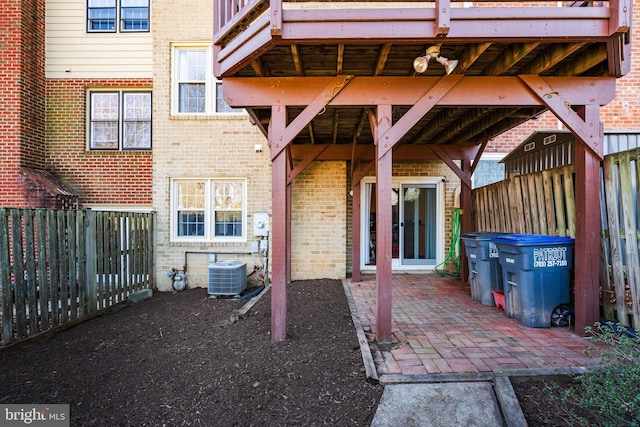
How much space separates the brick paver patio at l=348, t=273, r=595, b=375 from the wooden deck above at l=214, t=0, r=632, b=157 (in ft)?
8.73

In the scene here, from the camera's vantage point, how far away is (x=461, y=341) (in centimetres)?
389

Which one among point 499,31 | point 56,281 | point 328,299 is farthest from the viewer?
point 328,299

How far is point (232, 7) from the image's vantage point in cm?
387

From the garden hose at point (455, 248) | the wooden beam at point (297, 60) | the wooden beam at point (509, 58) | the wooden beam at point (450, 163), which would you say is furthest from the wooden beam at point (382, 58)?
the garden hose at point (455, 248)

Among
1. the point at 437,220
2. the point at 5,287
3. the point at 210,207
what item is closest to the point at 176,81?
the point at 210,207

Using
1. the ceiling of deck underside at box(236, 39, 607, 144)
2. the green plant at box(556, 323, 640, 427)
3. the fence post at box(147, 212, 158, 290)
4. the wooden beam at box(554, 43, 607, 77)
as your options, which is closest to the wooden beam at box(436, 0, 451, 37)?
the ceiling of deck underside at box(236, 39, 607, 144)

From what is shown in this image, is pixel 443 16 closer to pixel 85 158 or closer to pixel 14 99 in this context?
pixel 85 158

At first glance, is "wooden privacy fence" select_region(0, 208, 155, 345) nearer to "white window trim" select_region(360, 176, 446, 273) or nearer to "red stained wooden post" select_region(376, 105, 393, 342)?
"red stained wooden post" select_region(376, 105, 393, 342)

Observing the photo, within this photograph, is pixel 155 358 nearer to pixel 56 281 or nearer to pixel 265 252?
pixel 56 281

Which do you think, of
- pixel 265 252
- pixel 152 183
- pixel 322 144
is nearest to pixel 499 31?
pixel 322 144

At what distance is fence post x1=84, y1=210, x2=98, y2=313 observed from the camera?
17.6ft

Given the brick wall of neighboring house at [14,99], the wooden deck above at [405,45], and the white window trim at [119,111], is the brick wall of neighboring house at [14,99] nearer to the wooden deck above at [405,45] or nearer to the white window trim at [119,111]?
the white window trim at [119,111]

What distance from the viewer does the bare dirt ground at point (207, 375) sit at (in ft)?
8.79

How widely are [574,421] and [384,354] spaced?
1.61 metres
